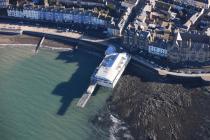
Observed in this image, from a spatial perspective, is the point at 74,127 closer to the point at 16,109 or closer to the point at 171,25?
the point at 16,109

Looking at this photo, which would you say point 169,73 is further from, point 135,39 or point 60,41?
point 60,41

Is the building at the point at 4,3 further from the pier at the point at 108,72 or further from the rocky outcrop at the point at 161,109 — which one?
the rocky outcrop at the point at 161,109

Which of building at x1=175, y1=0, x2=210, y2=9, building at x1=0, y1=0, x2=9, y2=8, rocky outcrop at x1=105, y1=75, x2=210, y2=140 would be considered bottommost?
rocky outcrop at x1=105, y1=75, x2=210, y2=140

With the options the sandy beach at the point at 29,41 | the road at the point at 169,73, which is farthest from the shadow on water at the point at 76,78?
the road at the point at 169,73

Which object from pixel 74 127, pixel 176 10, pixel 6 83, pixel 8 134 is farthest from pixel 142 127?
pixel 176 10

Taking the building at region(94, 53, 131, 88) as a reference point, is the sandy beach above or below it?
above

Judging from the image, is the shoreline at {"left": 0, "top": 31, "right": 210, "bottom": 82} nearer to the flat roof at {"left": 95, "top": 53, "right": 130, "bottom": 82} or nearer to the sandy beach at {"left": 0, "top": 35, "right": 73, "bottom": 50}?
the sandy beach at {"left": 0, "top": 35, "right": 73, "bottom": 50}

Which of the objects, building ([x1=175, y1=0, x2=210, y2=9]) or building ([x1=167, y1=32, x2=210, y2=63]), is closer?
building ([x1=167, y1=32, x2=210, y2=63])

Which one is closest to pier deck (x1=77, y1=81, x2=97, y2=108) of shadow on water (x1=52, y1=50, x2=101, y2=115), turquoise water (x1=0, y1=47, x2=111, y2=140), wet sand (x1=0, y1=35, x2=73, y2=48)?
turquoise water (x1=0, y1=47, x2=111, y2=140)
